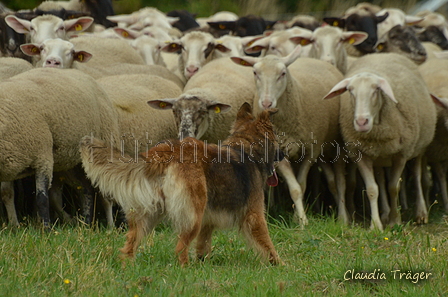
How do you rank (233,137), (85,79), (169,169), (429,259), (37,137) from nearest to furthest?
(169,169), (429,259), (233,137), (37,137), (85,79)

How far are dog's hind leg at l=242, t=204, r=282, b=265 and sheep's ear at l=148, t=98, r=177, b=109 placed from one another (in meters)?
2.52

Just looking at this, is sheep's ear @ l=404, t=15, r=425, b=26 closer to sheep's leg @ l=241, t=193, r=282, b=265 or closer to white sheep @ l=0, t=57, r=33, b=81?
white sheep @ l=0, t=57, r=33, b=81

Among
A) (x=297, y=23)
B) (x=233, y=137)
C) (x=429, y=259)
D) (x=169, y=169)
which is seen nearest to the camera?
(x=169, y=169)

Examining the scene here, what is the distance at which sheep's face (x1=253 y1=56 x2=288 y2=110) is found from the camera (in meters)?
7.40

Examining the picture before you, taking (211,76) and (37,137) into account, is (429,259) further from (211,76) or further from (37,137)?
(211,76)

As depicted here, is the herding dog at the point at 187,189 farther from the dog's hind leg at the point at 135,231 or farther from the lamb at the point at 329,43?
the lamb at the point at 329,43

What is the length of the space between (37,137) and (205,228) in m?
1.62

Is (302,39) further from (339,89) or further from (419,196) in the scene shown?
(419,196)

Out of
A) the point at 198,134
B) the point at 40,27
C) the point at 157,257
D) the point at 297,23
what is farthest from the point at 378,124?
the point at 297,23

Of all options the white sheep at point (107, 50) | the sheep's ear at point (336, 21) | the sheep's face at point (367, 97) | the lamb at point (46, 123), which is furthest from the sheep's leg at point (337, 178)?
the sheep's ear at point (336, 21)

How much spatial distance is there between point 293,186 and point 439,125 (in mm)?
2370

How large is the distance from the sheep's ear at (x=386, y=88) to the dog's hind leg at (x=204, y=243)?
2.87 m

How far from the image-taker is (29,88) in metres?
6.13

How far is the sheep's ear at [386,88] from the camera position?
7.25 metres
